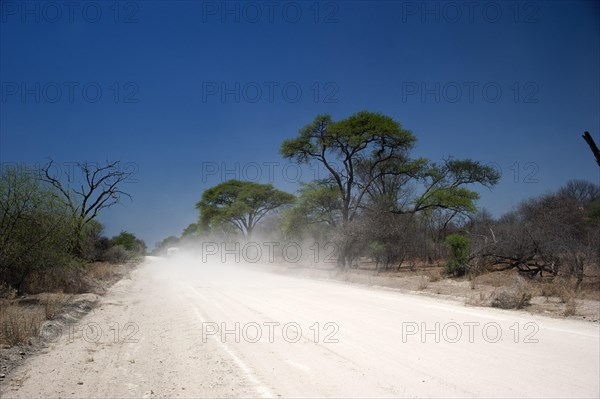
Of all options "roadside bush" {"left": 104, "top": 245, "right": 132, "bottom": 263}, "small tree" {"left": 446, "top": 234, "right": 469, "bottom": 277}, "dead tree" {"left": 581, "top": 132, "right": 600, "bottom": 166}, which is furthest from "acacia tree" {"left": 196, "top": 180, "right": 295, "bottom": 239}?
"dead tree" {"left": 581, "top": 132, "right": 600, "bottom": 166}

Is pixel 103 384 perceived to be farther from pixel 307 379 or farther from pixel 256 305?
pixel 256 305

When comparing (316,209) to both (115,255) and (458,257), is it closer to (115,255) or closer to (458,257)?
(458,257)

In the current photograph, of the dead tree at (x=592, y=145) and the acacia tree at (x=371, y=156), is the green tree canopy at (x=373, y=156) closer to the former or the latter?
the acacia tree at (x=371, y=156)

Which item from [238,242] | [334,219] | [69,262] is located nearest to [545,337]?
[69,262]

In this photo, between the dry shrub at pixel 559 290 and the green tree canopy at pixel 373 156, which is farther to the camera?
the green tree canopy at pixel 373 156

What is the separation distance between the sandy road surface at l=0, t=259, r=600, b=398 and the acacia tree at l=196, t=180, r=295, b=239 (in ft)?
132

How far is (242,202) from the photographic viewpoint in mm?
51469

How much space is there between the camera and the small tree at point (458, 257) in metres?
19.8

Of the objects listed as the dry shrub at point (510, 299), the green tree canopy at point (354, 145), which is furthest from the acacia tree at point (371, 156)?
the dry shrub at point (510, 299)

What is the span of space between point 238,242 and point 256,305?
142ft

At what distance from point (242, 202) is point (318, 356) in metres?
45.9

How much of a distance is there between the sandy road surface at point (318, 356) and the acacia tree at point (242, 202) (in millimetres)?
40341

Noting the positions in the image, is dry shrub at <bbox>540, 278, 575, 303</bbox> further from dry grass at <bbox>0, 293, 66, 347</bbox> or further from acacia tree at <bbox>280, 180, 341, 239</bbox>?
acacia tree at <bbox>280, 180, 341, 239</bbox>

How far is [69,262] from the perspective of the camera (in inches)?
545
